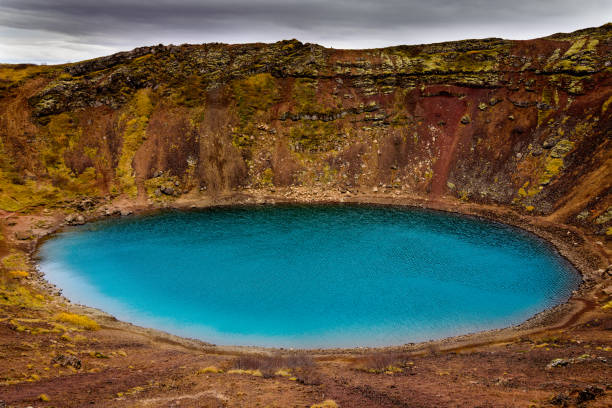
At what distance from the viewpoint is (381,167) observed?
89.6 meters

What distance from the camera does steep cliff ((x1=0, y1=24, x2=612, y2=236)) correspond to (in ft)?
258

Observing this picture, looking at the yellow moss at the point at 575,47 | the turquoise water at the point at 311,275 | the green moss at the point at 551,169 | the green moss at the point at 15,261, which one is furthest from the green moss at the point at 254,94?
the yellow moss at the point at 575,47

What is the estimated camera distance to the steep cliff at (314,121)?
258ft

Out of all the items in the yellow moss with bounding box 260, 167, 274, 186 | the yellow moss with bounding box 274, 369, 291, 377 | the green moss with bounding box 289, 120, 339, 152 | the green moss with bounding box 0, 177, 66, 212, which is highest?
the green moss with bounding box 289, 120, 339, 152

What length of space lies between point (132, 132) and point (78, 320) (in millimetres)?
60554

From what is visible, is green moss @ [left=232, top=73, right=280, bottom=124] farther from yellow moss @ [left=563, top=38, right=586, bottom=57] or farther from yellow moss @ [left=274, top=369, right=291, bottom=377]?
yellow moss @ [left=274, top=369, right=291, bottom=377]

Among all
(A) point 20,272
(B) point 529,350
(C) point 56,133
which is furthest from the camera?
(C) point 56,133

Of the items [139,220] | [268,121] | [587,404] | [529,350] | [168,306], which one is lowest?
[587,404]

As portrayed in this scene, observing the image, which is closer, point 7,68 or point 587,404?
point 587,404

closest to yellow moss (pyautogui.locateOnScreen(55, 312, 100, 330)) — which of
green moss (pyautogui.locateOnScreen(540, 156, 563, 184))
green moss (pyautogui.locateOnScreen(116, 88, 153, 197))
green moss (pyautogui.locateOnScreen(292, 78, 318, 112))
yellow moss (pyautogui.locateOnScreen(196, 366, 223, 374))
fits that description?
yellow moss (pyautogui.locateOnScreen(196, 366, 223, 374))

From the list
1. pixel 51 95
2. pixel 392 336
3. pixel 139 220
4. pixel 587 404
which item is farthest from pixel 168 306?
pixel 51 95

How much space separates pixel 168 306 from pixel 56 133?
60.4 m

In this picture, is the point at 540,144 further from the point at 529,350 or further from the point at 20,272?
the point at 20,272

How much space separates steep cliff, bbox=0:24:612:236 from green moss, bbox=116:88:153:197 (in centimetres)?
29
